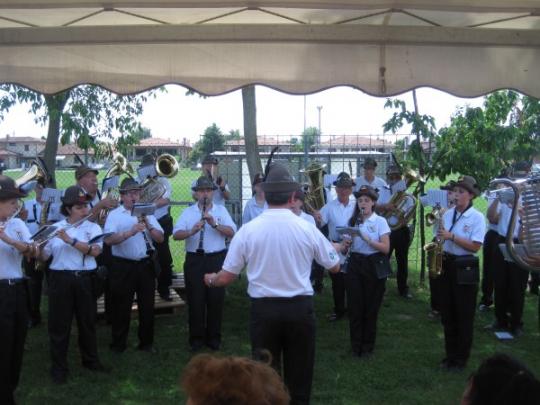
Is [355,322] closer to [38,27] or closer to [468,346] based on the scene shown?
[468,346]

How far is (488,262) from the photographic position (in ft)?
28.2

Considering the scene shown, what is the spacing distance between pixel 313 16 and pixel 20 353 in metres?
3.78

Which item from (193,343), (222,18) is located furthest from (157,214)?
(222,18)

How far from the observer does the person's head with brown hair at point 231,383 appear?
178cm

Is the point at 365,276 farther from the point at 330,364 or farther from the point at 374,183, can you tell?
the point at 374,183

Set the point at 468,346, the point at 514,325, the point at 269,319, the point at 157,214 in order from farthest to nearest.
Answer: the point at 157,214
the point at 514,325
the point at 468,346
the point at 269,319

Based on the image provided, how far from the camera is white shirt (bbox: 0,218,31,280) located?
525 centimetres

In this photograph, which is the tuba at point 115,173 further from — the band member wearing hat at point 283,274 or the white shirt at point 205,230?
the band member wearing hat at point 283,274

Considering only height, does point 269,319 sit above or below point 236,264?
below

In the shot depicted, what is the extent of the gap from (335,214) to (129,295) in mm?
2917

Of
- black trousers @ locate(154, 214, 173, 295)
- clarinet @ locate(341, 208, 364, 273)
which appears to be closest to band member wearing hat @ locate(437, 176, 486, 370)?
clarinet @ locate(341, 208, 364, 273)

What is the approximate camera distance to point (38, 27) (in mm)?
5535

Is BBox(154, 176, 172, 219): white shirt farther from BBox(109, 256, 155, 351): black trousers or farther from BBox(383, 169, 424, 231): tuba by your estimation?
BBox(383, 169, 424, 231): tuba

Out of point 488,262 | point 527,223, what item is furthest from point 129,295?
point 488,262
